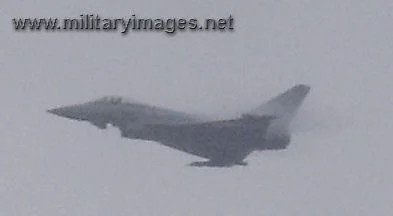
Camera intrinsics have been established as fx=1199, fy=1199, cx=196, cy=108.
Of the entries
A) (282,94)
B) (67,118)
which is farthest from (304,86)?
(67,118)

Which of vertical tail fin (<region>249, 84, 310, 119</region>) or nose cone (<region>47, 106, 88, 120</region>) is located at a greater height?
vertical tail fin (<region>249, 84, 310, 119</region>)

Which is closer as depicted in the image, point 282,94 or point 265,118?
point 265,118

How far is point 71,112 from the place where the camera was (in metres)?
111

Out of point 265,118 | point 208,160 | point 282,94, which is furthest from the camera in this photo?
point 282,94

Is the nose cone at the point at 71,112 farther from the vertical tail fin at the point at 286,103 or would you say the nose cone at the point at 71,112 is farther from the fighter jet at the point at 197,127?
the vertical tail fin at the point at 286,103

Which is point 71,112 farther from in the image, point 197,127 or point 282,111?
point 282,111

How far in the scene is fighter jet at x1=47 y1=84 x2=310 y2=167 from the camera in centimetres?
10394

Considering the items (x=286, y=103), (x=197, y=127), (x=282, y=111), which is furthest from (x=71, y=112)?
(x=286, y=103)

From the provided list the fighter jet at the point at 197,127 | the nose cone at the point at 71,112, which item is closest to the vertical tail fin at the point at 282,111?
the fighter jet at the point at 197,127

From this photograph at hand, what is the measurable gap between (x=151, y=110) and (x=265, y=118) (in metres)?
14.1

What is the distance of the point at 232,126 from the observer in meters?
105

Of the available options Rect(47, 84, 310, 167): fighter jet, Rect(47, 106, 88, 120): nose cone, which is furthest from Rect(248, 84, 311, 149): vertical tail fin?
Rect(47, 106, 88, 120): nose cone

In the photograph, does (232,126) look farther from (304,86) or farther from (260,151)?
(304,86)

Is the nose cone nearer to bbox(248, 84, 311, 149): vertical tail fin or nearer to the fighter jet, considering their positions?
the fighter jet
